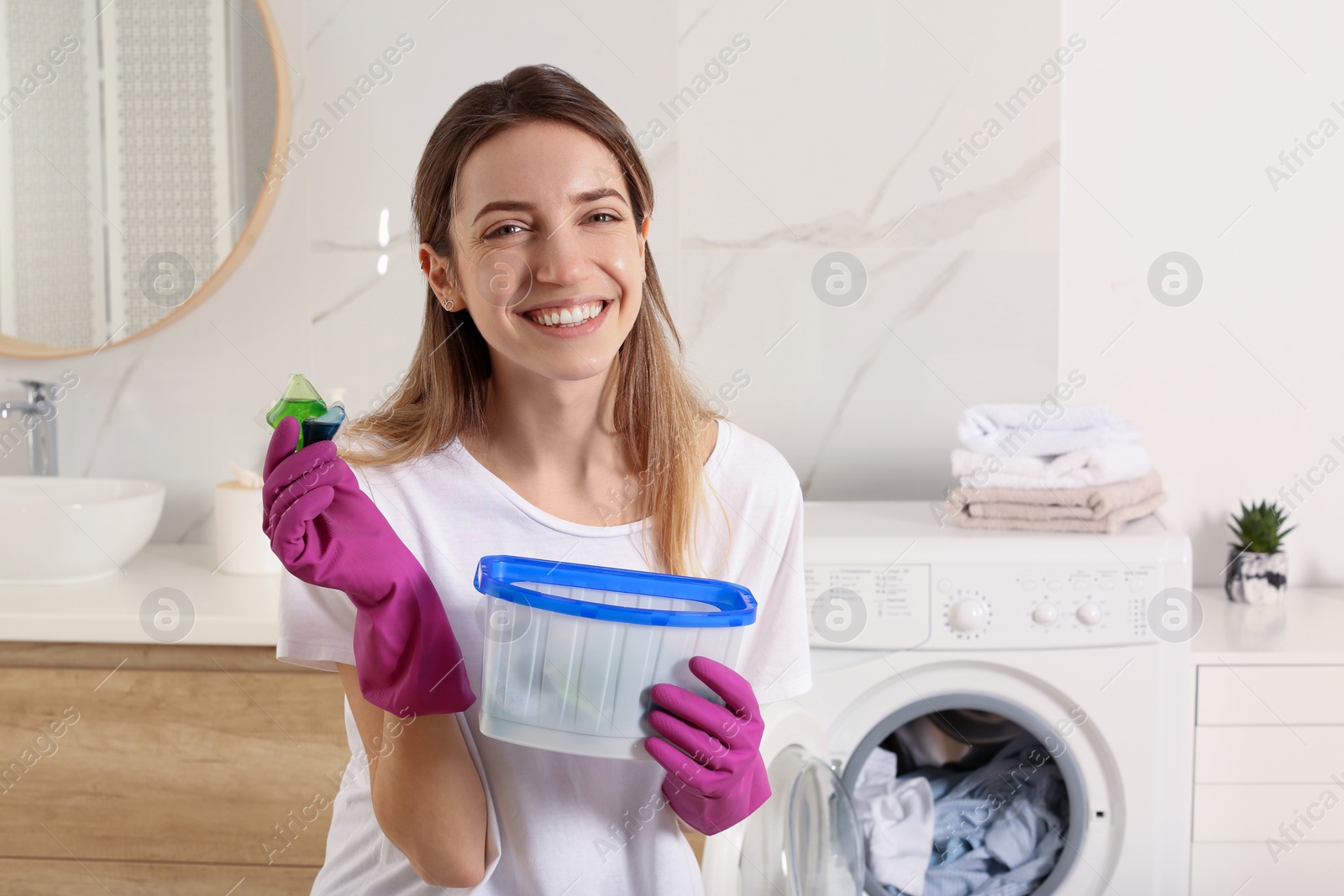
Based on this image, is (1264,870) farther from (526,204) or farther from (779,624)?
(526,204)

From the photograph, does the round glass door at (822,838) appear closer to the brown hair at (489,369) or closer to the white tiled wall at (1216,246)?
the brown hair at (489,369)

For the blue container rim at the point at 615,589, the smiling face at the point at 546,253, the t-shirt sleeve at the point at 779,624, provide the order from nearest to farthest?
the blue container rim at the point at 615,589 → the smiling face at the point at 546,253 → the t-shirt sleeve at the point at 779,624

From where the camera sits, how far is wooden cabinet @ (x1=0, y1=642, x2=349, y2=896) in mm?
1406

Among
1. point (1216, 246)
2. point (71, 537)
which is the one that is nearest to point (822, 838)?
point (71, 537)

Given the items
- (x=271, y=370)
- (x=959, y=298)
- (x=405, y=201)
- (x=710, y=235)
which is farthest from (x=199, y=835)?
(x=959, y=298)

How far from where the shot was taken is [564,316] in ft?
2.81

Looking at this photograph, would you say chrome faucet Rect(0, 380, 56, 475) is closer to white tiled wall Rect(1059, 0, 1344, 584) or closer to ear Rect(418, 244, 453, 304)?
ear Rect(418, 244, 453, 304)

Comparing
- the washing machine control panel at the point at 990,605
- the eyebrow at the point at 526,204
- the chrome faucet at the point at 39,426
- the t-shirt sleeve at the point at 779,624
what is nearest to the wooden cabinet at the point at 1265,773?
the washing machine control panel at the point at 990,605

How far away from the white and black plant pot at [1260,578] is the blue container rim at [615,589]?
135 cm

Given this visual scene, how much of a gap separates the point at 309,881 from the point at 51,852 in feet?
1.24

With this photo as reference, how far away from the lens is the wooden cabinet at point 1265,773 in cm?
146

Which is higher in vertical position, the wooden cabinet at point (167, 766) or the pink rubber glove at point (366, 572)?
the pink rubber glove at point (366, 572)

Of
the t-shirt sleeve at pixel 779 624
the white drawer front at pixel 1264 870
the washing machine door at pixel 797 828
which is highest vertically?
the t-shirt sleeve at pixel 779 624

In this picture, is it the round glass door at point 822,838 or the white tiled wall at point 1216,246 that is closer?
the round glass door at point 822,838
